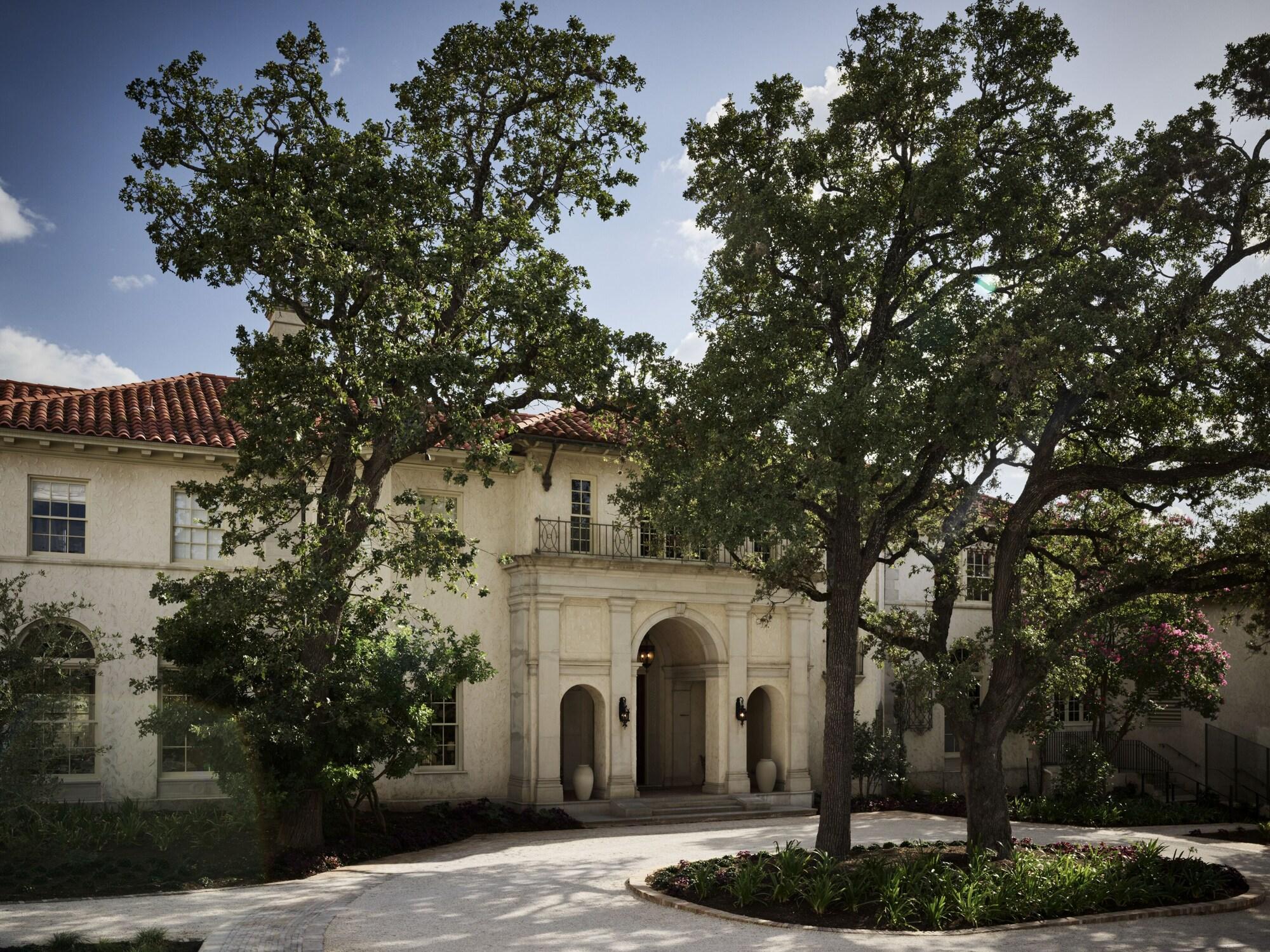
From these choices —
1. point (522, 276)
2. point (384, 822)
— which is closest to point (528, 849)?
point (384, 822)

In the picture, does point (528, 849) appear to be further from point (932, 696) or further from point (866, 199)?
point (866, 199)

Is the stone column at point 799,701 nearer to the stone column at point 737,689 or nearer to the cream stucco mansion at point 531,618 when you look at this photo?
the cream stucco mansion at point 531,618

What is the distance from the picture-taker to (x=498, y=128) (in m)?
17.6

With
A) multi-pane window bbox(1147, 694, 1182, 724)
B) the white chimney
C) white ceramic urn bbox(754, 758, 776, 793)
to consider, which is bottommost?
white ceramic urn bbox(754, 758, 776, 793)

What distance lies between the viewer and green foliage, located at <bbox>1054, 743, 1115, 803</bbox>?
24.0 meters

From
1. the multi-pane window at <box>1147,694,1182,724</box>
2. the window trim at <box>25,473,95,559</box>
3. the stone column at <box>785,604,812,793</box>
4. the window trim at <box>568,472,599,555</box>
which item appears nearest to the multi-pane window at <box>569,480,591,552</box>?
the window trim at <box>568,472,599,555</box>

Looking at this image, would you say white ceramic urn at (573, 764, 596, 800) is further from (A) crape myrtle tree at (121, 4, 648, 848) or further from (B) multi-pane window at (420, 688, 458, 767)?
(A) crape myrtle tree at (121, 4, 648, 848)

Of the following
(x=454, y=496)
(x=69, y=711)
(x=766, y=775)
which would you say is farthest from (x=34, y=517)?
(x=766, y=775)

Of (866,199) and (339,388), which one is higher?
(866,199)

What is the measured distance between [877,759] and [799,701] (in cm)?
214

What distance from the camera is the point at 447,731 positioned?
2338 cm

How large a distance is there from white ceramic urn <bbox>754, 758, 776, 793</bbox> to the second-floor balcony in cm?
458

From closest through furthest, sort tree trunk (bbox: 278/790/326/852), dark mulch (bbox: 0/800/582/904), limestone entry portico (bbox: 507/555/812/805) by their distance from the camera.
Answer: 1. dark mulch (bbox: 0/800/582/904)
2. tree trunk (bbox: 278/790/326/852)
3. limestone entry portico (bbox: 507/555/812/805)

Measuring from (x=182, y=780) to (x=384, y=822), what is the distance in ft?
14.5
